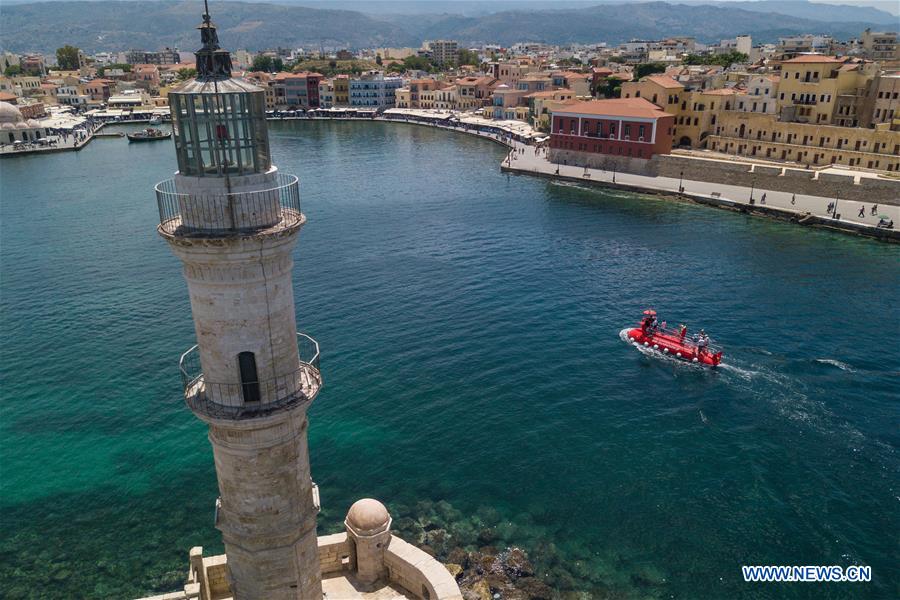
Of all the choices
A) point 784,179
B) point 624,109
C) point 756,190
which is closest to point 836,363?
point 756,190

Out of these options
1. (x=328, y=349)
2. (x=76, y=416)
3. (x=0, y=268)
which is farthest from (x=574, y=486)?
Result: (x=0, y=268)

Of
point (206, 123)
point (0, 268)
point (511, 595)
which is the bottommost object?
point (511, 595)

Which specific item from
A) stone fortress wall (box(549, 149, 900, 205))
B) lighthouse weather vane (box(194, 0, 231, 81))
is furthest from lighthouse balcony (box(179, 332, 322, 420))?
stone fortress wall (box(549, 149, 900, 205))

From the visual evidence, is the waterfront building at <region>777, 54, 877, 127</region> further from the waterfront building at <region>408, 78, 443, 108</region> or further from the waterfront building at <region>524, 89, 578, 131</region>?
the waterfront building at <region>408, 78, 443, 108</region>

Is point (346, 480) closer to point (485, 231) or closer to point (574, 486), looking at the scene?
point (574, 486)

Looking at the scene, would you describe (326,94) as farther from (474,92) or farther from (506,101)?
(506,101)
